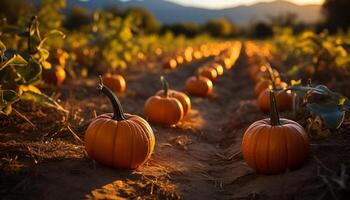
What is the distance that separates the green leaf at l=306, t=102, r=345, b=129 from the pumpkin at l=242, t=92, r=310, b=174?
42 centimetres

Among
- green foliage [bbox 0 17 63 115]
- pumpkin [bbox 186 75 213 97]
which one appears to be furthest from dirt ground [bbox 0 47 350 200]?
pumpkin [bbox 186 75 213 97]

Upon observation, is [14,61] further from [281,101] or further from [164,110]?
[281,101]

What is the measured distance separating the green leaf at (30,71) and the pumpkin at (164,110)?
197 centimetres

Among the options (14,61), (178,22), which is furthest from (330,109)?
(178,22)

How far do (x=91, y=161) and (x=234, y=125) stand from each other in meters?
3.34

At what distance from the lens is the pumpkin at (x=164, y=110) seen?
645cm

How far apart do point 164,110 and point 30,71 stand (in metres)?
2.12

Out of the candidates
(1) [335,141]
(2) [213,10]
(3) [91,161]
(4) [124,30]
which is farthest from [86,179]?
(2) [213,10]

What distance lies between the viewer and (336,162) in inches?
155

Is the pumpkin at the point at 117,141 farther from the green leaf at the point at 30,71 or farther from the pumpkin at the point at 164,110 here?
the pumpkin at the point at 164,110

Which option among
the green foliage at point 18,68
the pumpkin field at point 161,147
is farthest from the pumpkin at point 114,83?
the green foliage at point 18,68

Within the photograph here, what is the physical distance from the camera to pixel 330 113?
3766 millimetres

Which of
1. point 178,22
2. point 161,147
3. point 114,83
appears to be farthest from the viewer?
point 178,22

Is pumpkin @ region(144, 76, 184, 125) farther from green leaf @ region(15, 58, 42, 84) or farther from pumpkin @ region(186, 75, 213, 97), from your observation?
pumpkin @ region(186, 75, 213, 97)
